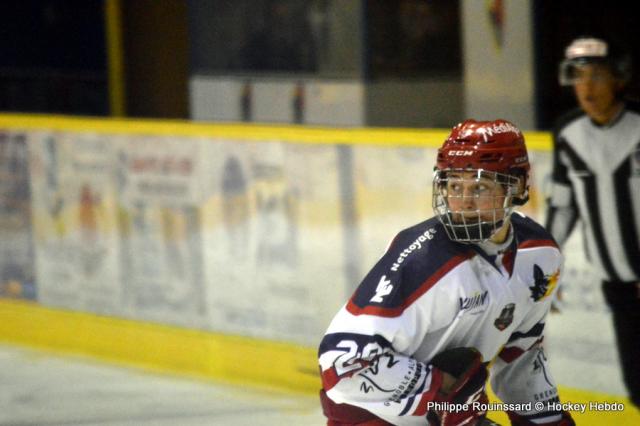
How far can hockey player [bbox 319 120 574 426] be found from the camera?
7.88 ft

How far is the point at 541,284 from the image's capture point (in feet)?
8.75

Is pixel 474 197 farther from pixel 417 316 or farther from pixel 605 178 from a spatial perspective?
pixel 605 178

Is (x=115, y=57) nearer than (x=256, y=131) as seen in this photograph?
No

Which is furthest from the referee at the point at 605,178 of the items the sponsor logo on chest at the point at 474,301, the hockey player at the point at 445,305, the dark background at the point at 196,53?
the dark background at the point at 196,53

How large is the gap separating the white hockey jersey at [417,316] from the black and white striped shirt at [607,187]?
1735 millimetres

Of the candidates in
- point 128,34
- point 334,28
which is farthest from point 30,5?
point 334,28

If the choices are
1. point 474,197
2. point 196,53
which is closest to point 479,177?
point 474,197

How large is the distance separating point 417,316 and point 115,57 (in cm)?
863

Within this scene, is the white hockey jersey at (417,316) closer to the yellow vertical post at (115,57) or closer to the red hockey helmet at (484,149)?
the red hockey helmet at (484,149)

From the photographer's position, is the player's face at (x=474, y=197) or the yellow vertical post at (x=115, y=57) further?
the yellow vertical post at (x=115, y=57)

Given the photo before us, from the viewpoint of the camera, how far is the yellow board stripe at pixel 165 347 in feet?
19.5

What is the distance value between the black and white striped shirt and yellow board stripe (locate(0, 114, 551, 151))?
58cm

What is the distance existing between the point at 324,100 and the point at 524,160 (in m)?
5.38

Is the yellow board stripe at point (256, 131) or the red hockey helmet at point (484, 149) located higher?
the red hockey helmet at point (484, 149)
